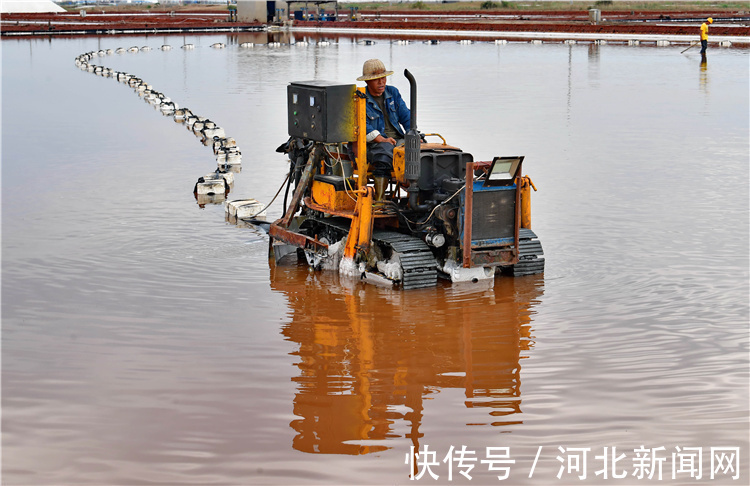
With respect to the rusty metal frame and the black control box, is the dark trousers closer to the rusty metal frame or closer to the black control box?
the black control box

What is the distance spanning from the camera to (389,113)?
10.9 meters

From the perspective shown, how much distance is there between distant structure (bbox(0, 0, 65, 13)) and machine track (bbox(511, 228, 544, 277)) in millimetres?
118278

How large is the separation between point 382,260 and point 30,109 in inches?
775

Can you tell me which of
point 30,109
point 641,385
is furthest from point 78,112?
point 641,385

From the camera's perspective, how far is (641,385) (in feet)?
24.6

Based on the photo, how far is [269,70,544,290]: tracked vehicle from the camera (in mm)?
9742

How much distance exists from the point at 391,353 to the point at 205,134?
1401 cm

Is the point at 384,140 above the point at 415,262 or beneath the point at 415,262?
above

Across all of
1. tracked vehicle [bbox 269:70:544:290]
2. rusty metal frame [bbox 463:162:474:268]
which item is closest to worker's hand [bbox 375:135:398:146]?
tracked vehicle [bbox 269:70:544:290]

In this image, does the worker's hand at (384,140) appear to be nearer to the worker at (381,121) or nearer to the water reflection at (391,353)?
the worker at (381,121)

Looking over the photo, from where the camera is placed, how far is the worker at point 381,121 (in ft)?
34.6

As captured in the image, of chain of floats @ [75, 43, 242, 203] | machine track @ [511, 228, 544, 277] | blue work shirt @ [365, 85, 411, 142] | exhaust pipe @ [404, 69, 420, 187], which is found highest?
blue work shirt @ [365, 85, 411, 142]

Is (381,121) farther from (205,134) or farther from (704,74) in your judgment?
(704,74)

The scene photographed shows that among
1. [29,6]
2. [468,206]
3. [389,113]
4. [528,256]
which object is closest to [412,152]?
[468,206]
